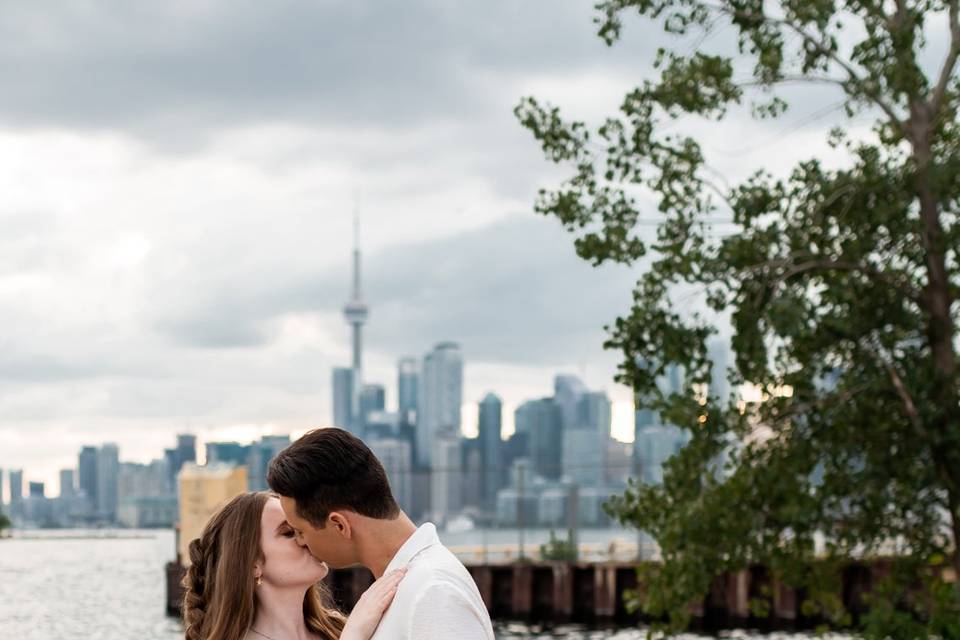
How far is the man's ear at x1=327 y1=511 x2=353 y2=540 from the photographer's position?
12.5 feet

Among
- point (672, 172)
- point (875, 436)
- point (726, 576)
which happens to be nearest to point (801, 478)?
point (875, 436)

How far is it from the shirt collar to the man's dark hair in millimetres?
79

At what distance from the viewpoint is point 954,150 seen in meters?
16.2

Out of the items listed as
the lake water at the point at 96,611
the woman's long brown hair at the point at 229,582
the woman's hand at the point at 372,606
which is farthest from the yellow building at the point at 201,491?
the woman's hand at the point at 372,606

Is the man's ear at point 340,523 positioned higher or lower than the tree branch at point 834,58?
lower

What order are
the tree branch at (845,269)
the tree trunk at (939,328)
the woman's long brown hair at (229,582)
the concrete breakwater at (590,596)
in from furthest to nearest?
the concrete breakwater at (590,596)
the tree branch at (845,269)
the tree trunk at (939,328)
the woman's long brown hair at (229,582)

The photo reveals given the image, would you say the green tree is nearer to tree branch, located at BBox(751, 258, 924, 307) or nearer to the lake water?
tree branch, located at BBox(751, 258, 924, 307)

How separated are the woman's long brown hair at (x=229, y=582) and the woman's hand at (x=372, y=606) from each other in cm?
142

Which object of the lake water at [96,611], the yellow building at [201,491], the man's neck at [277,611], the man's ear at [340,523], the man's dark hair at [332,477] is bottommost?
the lake water at [96,611]

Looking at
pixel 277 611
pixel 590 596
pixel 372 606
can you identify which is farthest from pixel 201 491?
pixel 372 606

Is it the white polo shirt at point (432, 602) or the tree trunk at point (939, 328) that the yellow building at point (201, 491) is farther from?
the white polo shirt at point (432, 602)

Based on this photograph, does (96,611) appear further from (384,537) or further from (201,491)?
(384,537)

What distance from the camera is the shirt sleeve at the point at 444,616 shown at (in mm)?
3588

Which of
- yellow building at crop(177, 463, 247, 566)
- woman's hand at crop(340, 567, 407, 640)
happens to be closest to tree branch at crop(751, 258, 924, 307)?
woman's hand at crop(340, 567, 407, 640)
